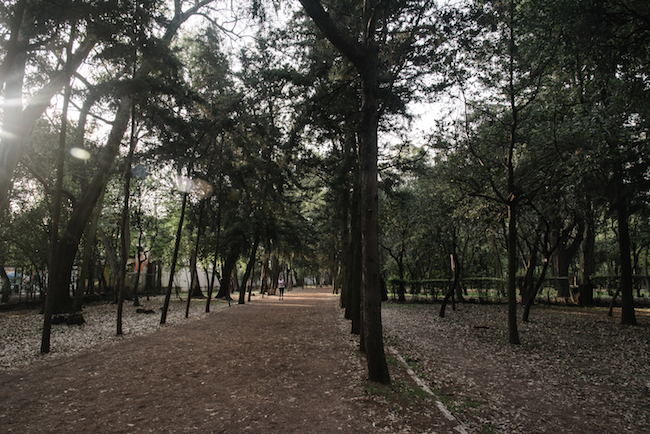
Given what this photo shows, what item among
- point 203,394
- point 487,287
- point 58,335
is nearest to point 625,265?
point 487,287

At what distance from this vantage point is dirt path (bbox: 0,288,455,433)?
376 centimetres

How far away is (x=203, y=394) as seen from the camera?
4.71m

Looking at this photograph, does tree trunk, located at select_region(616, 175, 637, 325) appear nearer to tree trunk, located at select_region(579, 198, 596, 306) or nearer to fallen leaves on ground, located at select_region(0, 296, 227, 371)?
tree trunk, located at select_region(579, 198, 596, 306)

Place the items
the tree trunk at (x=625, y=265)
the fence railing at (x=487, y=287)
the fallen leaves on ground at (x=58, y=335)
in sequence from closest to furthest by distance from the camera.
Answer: the fallen leaves on ground at (x=58, y=335), the tree trunk at (x=625, y=265), the fence railing at (x=487, y=287)

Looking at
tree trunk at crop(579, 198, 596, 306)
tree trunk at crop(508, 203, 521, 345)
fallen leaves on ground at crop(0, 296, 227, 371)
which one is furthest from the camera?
tree trunk at crop(579, 198, 596, 306)

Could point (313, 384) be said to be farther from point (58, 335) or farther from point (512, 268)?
point (58, 335)

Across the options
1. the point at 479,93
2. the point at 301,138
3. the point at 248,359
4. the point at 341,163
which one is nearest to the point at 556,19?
the point at 479,93

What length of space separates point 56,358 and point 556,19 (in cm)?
1141

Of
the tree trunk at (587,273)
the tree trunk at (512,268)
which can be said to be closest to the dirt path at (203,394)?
the tree trunk at (512,268)

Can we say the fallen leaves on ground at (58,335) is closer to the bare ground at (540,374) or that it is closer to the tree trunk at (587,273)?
the bare ground at (540,374)

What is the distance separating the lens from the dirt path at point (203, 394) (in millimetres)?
3764

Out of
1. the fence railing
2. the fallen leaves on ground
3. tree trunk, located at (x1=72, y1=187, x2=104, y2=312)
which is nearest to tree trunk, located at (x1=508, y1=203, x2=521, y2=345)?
the fallen leaves on ground

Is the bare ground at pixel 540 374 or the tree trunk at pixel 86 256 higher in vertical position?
the tree trunk at pixel 86 256

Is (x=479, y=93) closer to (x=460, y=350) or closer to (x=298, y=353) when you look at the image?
(x=460, y=350)
